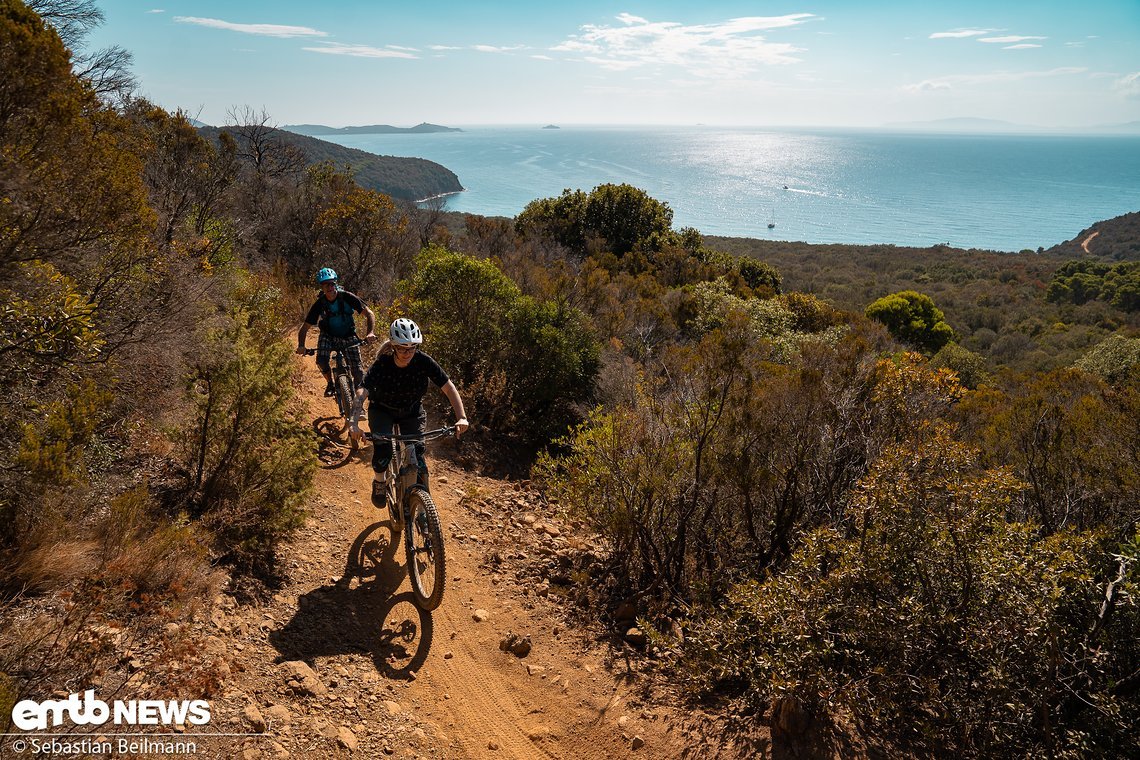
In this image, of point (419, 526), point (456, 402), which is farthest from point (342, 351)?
point (419, 526)

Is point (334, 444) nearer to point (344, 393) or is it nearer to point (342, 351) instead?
point (344, 393)

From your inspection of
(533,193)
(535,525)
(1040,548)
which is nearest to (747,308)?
(535,525)

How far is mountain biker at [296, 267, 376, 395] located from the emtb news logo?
15.4 feet

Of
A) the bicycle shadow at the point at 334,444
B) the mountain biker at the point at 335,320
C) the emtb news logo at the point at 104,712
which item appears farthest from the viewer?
the bicycle shadow at the point at 334,444

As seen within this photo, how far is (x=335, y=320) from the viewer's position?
768 centimetres

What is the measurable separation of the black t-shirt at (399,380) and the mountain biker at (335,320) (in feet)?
7.74

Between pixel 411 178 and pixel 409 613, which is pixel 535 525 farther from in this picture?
pixel 411 178

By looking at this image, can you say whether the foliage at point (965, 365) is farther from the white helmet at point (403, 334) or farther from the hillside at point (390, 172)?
the hillside at point (390, 172)

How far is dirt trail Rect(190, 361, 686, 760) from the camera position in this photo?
3867mm

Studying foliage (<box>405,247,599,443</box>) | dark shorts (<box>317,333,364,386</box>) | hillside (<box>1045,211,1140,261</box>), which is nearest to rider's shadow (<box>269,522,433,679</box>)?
dark shorts (<box>317,333,364,386</box>)

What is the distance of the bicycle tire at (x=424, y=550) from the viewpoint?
493 centimetres

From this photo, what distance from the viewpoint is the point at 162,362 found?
22.4 feet

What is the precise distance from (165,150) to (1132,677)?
20.7 m

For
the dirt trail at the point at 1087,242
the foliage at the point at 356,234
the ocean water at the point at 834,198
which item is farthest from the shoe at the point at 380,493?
the dirt trail at the point at 1087,242
